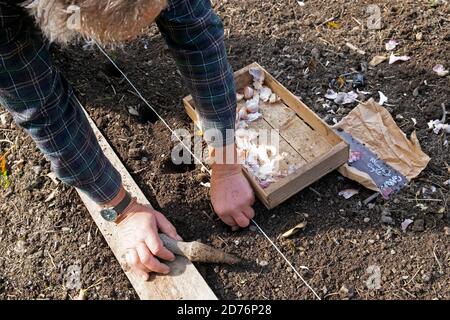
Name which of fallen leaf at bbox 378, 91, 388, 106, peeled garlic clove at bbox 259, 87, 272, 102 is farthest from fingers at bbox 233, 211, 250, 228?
fallen leaf at bbox 378, 91, 388, 106

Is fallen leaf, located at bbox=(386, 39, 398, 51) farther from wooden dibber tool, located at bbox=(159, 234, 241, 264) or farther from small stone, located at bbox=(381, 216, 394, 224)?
wooden dibber tool, located at bbox=(159, 234, 241, 264)

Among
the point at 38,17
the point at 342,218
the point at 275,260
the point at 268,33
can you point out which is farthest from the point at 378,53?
the point at 38,17

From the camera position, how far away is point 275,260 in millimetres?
2021

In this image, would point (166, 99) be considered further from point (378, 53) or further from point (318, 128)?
point (378, 53)

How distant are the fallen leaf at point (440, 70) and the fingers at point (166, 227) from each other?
4.83ft

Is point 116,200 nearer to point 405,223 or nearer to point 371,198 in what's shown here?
point 371,198

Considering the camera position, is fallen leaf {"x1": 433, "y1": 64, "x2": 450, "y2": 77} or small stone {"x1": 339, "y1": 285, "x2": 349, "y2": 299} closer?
small stone {"x1": 339, "y1": 285, "x2": 349, "y2": 299}

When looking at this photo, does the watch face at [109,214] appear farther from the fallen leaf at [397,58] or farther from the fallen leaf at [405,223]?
the fallen leaf at [397,58]

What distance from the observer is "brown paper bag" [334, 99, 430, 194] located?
2.19 m

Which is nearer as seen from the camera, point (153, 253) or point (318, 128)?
point (153, 253)

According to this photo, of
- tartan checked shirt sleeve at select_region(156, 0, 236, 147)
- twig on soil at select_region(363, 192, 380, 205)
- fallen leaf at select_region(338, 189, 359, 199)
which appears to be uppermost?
tartan checked shirt sleeve at select_region(156, 0, 236, 147)

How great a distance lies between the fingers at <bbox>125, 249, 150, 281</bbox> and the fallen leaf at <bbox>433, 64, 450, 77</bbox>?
1647 millimetres

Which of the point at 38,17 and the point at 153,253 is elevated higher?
the point at 38,17

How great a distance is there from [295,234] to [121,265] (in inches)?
27.4
